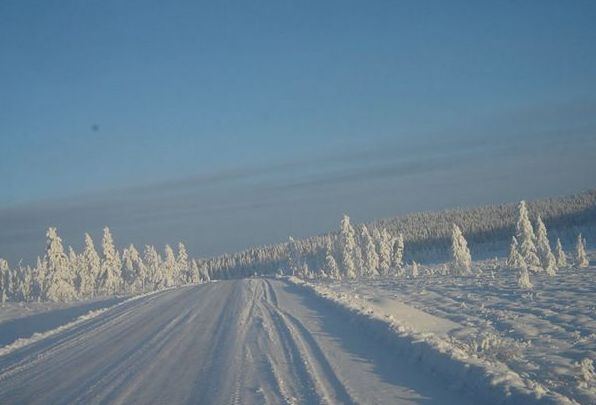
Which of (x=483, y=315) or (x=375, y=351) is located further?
(x=483, y=315)

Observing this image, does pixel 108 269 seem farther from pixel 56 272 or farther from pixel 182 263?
pixel 182 263

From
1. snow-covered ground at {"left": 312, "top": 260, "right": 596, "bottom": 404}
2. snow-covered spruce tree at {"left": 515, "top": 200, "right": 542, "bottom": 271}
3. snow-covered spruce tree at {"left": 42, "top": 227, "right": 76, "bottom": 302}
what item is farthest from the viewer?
snow-covered spruce tree at {"left": 42, "top": 227, "right": 76, "bottom": 302}

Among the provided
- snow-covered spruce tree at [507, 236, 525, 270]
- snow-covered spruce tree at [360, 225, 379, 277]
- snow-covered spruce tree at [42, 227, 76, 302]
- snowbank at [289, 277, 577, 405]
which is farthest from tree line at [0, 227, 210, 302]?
snowbank at [289, 277, 577, 405]

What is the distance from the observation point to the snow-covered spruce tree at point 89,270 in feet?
279

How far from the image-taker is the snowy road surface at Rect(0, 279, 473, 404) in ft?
30.7

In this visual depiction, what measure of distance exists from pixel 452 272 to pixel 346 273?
71.0ft

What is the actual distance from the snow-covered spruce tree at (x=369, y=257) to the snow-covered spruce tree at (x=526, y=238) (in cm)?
2974

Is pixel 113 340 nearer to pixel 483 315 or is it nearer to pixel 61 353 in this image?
pixel 61 353

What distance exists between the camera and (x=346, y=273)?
8288 cm

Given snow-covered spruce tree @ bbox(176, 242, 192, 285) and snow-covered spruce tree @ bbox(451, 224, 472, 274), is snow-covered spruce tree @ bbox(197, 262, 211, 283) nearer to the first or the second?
snow-covered spruce tree @ bbox(176, 242, 192, 285)

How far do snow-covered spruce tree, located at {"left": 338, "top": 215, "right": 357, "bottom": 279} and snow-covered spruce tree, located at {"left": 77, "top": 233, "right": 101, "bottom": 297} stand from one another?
3855 centimetres

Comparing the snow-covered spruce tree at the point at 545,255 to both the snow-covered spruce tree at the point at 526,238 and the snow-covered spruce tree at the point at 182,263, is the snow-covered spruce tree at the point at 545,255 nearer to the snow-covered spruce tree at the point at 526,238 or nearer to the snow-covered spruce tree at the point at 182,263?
the snow-covered spruce tree at the point at 526,238

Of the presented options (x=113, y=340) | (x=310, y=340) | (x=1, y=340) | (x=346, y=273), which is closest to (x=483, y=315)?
(x=310, y=340)

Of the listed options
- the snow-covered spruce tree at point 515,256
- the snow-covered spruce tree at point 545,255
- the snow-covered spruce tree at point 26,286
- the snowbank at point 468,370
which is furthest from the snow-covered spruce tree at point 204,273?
the snowbank at point 468,370
